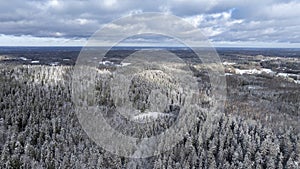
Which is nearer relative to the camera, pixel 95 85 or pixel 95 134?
pixel 95 134

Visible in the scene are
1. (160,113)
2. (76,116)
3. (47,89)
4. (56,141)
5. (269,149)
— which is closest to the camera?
(269,149)

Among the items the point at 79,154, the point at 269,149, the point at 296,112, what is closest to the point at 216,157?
the point at 269,149

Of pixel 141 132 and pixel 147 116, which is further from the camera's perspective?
pixel 147 116

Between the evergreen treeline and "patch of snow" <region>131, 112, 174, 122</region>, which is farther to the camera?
"patch of snow" <region>131, 112, 174, 122</region>

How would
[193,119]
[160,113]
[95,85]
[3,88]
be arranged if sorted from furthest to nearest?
[95,85] → [3,88] → [160,113] → [193,119]

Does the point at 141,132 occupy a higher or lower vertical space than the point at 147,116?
lower

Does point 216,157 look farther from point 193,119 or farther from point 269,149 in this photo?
point 193,119

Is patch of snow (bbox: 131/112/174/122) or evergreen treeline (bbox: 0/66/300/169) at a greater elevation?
patch of snow (bbox: 131/112/174/122)

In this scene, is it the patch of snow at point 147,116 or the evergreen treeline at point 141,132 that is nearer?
the evergreen treeline at point 141,132

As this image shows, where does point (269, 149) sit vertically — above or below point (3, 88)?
below

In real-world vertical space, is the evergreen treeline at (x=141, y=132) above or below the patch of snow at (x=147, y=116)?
below
